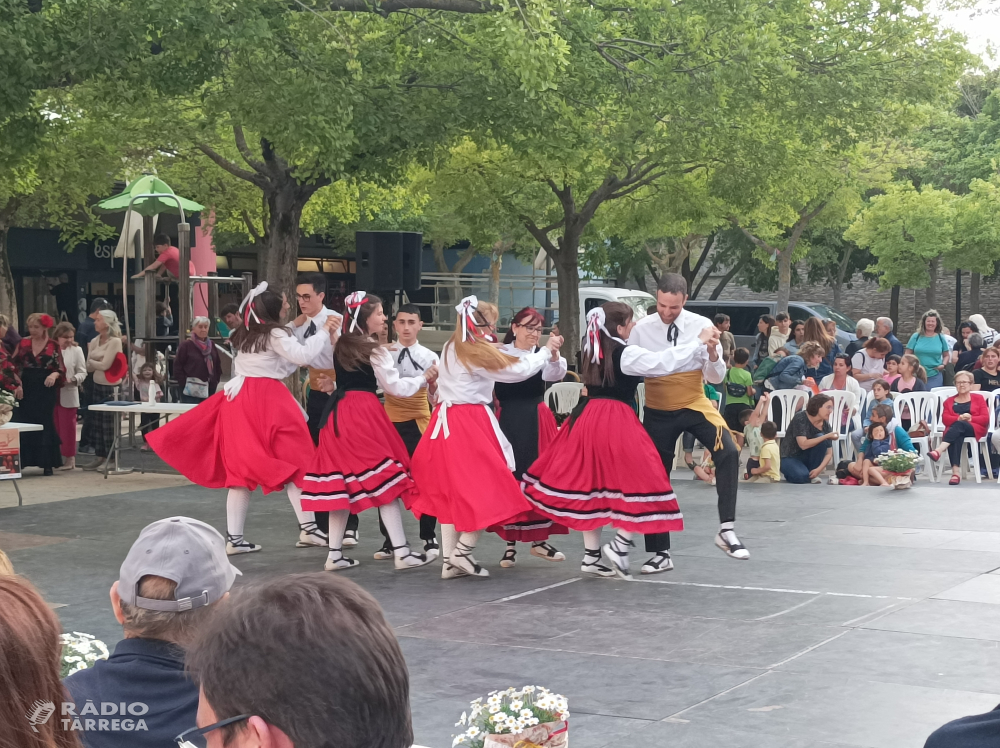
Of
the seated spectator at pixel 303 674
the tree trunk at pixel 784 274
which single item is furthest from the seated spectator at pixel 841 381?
the tree trunk at pixel 784 274

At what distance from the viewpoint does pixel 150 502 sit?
37.7ft

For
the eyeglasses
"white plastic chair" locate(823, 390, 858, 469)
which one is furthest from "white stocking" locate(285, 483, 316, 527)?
the eyeglasses

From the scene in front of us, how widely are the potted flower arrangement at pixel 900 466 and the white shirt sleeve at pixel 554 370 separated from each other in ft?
15.9

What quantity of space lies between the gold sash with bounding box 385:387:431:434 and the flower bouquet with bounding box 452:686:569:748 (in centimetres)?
492

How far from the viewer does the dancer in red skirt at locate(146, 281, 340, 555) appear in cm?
862

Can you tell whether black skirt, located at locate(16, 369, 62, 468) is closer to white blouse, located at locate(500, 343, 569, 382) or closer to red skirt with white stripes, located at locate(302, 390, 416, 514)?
red skirt with white stripes, located at locate(302, 390, 416, 514)

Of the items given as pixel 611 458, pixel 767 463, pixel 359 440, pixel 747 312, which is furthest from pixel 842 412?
pixel 747 312

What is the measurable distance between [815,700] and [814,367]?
950 cm

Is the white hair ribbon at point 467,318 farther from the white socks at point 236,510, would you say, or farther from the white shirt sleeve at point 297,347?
the white socks at point 236,510

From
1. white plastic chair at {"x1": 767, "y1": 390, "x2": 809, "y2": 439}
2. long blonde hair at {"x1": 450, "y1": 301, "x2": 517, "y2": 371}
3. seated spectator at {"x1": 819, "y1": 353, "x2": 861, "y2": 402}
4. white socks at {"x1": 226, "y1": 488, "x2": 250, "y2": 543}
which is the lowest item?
white socks at {"x1": 226, "y1": 488, "x2": 250, "y2": 543}

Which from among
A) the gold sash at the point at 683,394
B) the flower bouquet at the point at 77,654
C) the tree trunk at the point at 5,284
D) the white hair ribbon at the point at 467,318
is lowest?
the flower bouquet at the point at 77,654

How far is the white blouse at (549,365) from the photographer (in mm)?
8062

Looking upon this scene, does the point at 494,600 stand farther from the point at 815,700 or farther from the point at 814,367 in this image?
the point at 814,367

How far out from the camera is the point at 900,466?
1188 cm
